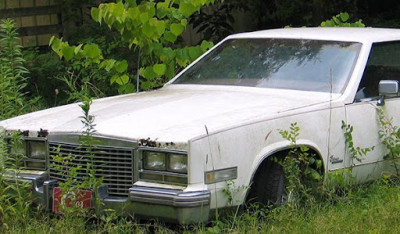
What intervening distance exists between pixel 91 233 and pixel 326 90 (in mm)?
2069

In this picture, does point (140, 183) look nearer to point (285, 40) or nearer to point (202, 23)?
point (285, 40)

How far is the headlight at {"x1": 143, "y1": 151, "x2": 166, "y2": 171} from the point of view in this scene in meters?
5.04

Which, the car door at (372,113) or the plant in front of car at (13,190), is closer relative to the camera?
the plant in front of car at (13,190)

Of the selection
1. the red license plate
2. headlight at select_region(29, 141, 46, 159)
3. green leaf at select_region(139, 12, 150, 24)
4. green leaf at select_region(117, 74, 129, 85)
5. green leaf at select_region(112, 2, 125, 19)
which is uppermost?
green leaf at select_region(112, 2, 125, 19)

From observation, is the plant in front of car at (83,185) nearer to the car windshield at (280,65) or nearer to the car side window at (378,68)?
the car windshield at (280,65)

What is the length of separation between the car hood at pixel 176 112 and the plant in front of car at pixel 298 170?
213 mm

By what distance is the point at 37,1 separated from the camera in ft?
37.1

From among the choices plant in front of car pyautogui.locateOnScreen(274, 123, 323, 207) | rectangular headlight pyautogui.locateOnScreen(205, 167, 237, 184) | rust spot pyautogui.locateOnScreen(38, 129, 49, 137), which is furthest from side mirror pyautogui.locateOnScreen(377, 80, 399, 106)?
rust spot pyautogui.locateOnScreen(38, 129, 49, 137)

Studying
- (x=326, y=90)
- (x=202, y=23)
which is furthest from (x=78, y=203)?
(x=202, y=23)

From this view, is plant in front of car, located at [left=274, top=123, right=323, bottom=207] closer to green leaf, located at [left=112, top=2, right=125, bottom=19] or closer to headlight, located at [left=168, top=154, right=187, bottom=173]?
headlight, located at [left=168, top=154, right=187, bottom=173]

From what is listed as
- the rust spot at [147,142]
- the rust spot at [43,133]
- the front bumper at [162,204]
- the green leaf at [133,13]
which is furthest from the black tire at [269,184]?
the green leaf at [133,13]

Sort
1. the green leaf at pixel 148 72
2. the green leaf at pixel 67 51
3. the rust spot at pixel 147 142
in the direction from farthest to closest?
1. the green leaf at pixel 148 72
2. the green leaf at pixel 67 51
3. the rust spot at pixel 147 142

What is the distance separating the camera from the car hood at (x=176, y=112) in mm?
5164

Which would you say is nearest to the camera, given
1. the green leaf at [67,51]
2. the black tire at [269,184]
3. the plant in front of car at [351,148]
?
the black tire at [269,184]
